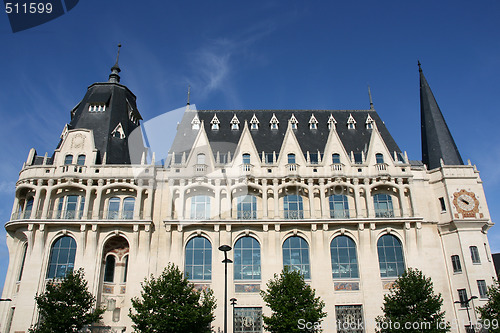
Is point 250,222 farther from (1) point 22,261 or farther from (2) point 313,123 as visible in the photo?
(1) point 22,261

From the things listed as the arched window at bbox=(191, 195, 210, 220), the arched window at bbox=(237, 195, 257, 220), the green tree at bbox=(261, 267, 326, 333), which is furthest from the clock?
the arched window at bbox=(191, 195, 210, 220)

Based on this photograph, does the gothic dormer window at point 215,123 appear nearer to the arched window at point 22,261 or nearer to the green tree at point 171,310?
the green tree at point 171,310

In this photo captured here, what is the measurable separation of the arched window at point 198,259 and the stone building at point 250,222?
0.28ft

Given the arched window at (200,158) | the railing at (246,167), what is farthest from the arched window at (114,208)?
the railing at (246,167)

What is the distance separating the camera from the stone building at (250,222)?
110ft

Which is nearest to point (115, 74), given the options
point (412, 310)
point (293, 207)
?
point (293, 207)

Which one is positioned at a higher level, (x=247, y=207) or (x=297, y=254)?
(x=247, y=207)

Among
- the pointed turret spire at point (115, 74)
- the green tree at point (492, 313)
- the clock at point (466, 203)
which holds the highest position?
the pointed turret spire at point (115, 74)

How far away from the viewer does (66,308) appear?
94.4 feet

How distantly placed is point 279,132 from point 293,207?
10356mm

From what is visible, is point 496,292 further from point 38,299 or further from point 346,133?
point 38,299

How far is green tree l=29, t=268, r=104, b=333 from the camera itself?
92.5ft

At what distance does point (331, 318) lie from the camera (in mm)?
32688

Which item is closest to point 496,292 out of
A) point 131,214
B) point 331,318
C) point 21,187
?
point 331,318
